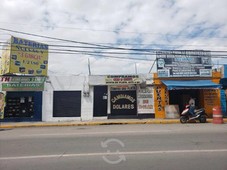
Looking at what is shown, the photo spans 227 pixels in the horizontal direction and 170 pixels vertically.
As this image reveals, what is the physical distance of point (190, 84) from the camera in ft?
60.4

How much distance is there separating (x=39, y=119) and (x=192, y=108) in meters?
12.5

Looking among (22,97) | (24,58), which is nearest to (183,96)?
(22,97)

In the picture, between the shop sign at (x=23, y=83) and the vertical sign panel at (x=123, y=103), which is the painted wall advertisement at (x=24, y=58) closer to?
the shop sign at (x=23, y=83)

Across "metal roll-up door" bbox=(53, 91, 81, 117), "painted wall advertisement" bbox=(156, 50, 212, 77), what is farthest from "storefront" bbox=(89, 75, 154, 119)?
"painted wall advertisement" bbox=(156, 50, 212, 77)

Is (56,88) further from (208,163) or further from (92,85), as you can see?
(208,163)

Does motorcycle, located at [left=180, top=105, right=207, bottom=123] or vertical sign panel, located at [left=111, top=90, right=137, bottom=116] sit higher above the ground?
vertical sign panel, located at [left=111, top=90, right=137, bottom=116]

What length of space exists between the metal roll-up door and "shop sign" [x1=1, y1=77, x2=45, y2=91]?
158 centimetres

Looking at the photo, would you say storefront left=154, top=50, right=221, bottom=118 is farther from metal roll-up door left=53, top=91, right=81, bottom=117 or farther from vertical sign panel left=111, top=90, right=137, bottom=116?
metal roll-up door left=53, top=91, right=81, bottom=117

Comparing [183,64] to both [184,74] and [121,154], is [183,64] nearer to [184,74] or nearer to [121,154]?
[184,74]

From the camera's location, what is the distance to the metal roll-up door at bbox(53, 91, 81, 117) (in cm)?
1917

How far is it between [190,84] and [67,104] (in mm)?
10635

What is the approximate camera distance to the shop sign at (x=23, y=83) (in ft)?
60.7

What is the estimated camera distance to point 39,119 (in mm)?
18844

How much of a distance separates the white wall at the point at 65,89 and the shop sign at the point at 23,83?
0.60 m
